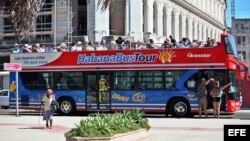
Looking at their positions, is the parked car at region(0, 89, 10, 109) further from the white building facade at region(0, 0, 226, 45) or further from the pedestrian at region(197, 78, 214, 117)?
the pedestrian at region(197, 78, 214, 117)

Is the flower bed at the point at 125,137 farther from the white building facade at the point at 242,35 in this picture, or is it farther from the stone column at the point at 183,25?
the white building facade at the point at 242,35

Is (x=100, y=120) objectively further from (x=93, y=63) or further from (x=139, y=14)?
(x=139, y=14)

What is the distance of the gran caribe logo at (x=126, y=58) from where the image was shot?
26406mm

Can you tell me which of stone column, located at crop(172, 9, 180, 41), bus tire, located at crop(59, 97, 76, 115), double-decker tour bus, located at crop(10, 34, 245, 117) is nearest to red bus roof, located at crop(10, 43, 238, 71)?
double-decker tour bus, located at crop(10, 34, 245, 117)

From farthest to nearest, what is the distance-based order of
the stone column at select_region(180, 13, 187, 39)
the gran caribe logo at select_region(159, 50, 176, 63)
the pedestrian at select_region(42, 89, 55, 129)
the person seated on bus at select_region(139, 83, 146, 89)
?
1. the stone column at select_region(180, 13, 187, 39)
2. the person seated on bus at select_region(139, 83, 146, 89)
3. the gran caribe logo at select_region(159, 50, 176, 63)
4. the pedestrian at select_region(42, 89, 55, 129)

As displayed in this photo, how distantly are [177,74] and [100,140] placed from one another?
13090 millimetres

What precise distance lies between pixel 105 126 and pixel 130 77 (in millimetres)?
13077

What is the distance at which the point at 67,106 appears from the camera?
92.8 feet

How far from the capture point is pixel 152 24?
2783 inches

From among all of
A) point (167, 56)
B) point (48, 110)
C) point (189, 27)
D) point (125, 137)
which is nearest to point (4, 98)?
point (167, 56)

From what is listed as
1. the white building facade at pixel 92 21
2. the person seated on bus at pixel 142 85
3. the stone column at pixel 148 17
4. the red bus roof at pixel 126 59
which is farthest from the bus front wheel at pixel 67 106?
the stone column at pixel 148 17

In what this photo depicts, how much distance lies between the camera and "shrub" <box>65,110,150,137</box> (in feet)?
45.4

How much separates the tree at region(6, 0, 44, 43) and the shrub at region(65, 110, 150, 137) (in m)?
3.14

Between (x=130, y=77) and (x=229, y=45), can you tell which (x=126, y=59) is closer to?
(x=130, y=77)
